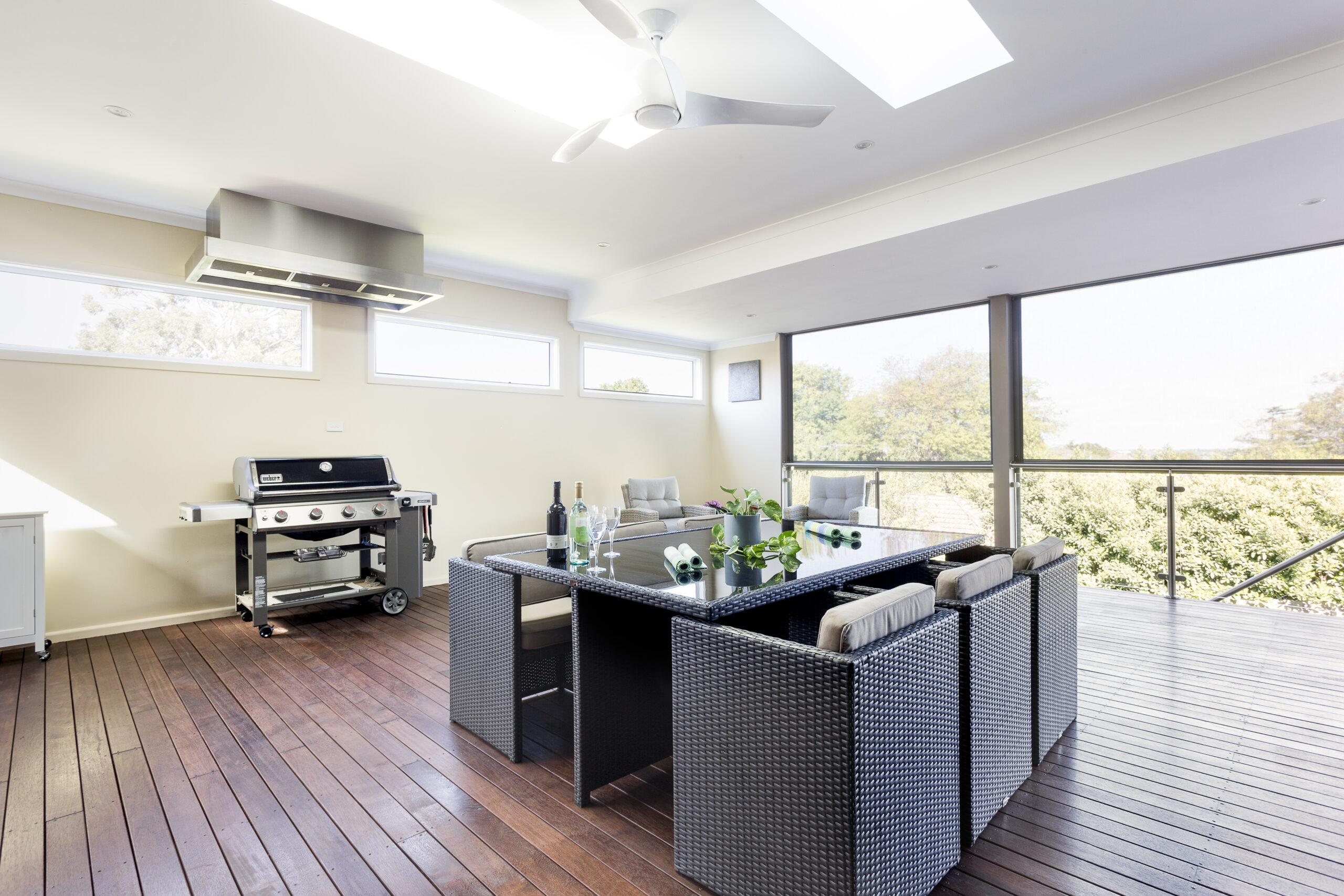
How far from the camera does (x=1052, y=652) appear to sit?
2.34 m

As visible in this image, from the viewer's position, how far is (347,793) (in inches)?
82.3

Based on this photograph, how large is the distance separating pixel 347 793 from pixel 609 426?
487 cm

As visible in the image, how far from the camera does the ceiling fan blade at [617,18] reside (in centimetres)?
189

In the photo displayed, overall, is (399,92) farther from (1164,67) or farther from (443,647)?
(1164,67)

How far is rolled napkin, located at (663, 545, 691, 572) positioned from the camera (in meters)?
1.94

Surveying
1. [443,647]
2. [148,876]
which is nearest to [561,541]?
[148,876]

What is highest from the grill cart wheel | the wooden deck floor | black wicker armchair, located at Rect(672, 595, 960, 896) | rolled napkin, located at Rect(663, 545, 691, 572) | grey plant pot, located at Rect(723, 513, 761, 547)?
grey plant pot, located at Rect(723, 513, 761, 547)

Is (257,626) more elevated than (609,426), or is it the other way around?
(609,426)

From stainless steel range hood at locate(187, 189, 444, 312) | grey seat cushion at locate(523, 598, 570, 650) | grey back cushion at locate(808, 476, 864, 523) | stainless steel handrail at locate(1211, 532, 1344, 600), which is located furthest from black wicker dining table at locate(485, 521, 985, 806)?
stainless steel handrail at locate(1211, 532, 1344, 600)

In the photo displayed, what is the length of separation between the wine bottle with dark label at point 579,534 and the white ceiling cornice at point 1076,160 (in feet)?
9.28

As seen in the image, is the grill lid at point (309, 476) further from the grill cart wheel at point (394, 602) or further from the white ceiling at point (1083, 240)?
the white ceiling at point (1083, 240)

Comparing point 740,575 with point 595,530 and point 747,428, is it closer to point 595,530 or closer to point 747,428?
point 595,530

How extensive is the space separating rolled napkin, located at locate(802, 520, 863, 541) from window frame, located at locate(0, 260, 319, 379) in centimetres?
386

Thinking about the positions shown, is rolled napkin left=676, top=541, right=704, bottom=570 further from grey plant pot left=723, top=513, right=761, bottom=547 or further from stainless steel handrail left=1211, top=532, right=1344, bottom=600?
stainless steel handrail left=1211, top=532, right=1344, bottom=600
